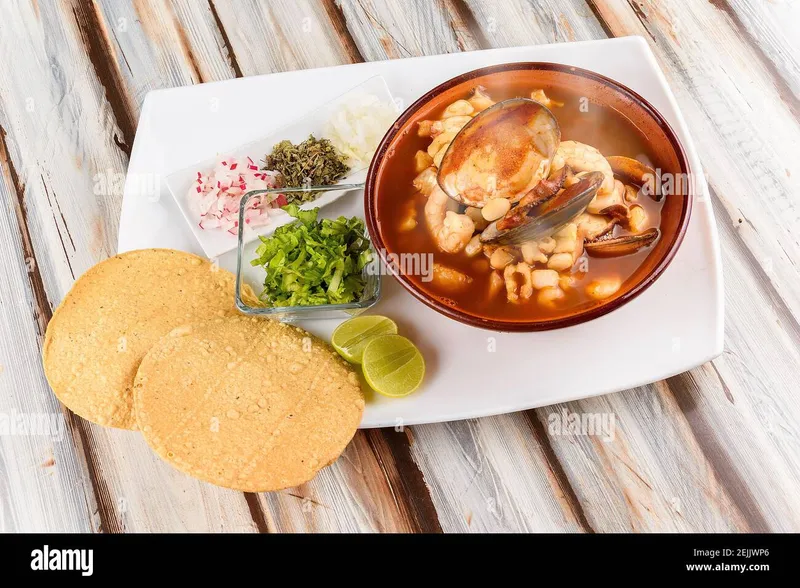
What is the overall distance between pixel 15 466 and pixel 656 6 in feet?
10.3

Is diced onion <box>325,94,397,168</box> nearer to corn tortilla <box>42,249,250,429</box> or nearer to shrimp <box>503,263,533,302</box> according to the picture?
corn tortilla <box>42,249,250,429</box>

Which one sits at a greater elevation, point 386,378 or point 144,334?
point 144,334

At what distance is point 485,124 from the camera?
1.98m

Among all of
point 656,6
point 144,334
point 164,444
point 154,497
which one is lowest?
point 154,497

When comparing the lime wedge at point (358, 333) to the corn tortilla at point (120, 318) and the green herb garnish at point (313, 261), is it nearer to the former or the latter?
the green herb garnish at point (313, 261)

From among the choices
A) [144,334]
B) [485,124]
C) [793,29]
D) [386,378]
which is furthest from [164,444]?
[793,29]

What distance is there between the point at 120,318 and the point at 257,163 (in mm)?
741

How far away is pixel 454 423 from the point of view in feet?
7.94

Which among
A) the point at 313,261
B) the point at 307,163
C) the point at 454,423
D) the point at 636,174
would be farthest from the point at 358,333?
the point at 636,174

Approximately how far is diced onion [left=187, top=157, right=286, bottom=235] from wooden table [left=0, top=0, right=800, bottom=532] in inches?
24.2

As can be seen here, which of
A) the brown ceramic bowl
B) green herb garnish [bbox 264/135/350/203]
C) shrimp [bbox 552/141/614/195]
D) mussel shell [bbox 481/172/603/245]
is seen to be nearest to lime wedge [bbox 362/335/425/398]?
the brown ceramic bowl

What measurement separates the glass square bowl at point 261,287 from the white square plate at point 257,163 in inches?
3.1

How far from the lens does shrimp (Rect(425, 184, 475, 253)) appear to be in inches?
77.3

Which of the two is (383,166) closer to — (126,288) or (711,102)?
(126,288)
